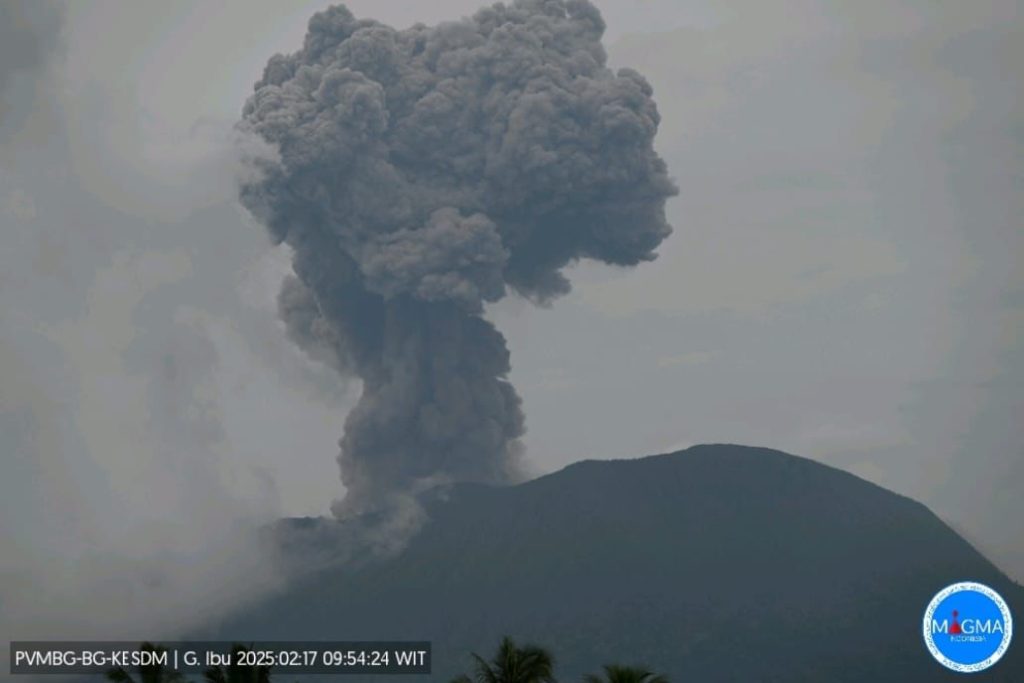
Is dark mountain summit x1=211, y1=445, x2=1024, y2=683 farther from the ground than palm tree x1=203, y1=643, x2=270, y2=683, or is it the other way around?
dark mountain summit x1=211, y1=445, x2=1024, y2=683

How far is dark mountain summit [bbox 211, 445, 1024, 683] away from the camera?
12094cm

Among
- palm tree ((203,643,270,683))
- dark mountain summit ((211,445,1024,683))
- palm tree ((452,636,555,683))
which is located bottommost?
palm tree ((452,636,555,683))

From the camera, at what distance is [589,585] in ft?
427

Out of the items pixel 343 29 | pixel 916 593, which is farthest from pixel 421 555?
pixel 343 29

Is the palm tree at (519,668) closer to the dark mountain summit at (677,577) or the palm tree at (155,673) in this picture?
the palm tree at (155,673)

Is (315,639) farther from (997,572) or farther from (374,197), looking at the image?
(997,572)

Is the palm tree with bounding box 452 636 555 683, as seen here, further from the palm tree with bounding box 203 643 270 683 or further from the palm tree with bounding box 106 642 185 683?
the palm tree with bounding box 106 642 185 683

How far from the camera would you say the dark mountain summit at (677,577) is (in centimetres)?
12094

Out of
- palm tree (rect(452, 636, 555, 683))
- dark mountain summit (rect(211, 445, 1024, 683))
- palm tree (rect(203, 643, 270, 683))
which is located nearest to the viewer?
palm tree (rect(452, 636, 555, 683))

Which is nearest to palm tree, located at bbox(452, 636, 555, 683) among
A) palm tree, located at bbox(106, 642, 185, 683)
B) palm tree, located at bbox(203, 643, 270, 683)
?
palm tree, located at bbox(203, 643, 270, 683)

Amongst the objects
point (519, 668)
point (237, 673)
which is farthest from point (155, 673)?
point (519, 668)

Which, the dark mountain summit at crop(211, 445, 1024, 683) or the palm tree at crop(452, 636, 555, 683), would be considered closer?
the palm tree at crop(452, 636, 555, 683)

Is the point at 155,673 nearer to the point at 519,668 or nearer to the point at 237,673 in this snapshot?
the point at 237,673

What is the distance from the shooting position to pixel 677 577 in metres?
131
